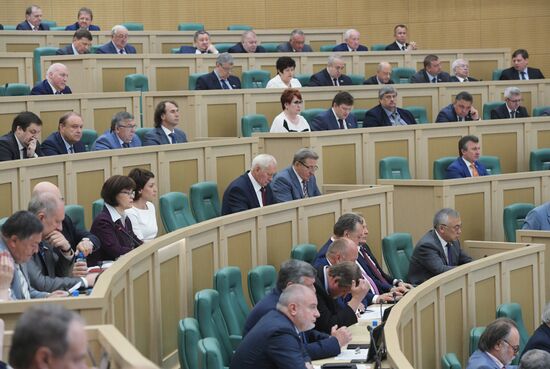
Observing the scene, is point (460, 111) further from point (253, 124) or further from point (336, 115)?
point (253, 124)

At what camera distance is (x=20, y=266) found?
489 cm

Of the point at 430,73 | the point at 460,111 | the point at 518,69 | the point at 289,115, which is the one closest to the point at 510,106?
the point at 460,111

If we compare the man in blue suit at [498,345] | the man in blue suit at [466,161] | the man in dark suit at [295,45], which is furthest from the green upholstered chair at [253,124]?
the man in blue suit at [498,345]

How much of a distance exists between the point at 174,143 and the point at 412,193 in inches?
80.8

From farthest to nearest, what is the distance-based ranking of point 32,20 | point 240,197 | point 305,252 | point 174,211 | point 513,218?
point 32,20 → point 513,218 → point 240,197 → point 174,211 → point 305,252

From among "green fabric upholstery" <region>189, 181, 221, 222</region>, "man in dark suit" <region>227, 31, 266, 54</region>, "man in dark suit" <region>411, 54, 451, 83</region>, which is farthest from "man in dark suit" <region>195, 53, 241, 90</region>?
"green fabric upholstery" <region>189, 181, 221, 222</region>

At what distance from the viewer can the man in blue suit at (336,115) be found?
9.95 m

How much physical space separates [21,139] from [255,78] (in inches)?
185

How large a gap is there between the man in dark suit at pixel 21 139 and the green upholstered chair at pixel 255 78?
4466 mm

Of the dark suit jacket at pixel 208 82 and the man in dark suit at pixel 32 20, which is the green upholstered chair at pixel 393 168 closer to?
the dark suit jacket at pixel 208 82

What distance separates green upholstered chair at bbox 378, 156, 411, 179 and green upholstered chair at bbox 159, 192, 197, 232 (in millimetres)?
2395

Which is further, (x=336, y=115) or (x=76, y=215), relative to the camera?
(x=336, y=115)

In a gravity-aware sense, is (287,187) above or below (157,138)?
below

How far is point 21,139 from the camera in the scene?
732 centimetres
